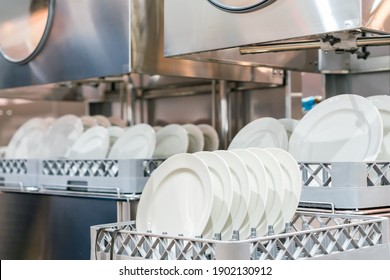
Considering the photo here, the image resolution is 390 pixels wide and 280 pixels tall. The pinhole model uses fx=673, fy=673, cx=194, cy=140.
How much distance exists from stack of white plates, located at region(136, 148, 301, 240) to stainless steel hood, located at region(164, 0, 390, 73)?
0.31m

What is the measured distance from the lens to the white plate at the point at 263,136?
5.93 feet

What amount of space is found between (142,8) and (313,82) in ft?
2.85

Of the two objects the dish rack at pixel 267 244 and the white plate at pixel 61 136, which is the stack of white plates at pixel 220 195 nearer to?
the dish rack at pixel 267 244

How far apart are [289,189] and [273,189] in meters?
0.04

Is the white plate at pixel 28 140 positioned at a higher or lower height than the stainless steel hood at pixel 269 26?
lower

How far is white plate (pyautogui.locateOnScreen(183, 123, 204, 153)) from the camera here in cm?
225

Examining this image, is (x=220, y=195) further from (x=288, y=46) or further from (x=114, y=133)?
(x=114, y=133)

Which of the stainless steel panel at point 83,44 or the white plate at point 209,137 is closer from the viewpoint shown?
the stainless steel panel at point 83,44

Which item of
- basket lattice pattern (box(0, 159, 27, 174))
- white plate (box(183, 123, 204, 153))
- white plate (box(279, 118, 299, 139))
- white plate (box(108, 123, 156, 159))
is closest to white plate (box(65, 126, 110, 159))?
white plate (box(108, 123, 156, 159))

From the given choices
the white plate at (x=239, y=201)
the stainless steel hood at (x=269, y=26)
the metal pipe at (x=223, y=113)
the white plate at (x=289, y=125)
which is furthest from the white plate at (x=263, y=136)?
the metal pipe at (x=223, y=113)

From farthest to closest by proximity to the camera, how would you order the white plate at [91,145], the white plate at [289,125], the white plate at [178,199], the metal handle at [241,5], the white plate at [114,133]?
the white plate at [114,133] → the white plate at [91,145] → the white plate at [289,125] → the metal handle at [241,5] → the white plate at [178,199]

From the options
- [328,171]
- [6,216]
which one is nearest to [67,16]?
[6,216]

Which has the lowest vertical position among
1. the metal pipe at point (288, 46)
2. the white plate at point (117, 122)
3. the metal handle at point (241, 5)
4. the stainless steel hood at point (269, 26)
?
the white plate at point (117, 122)
